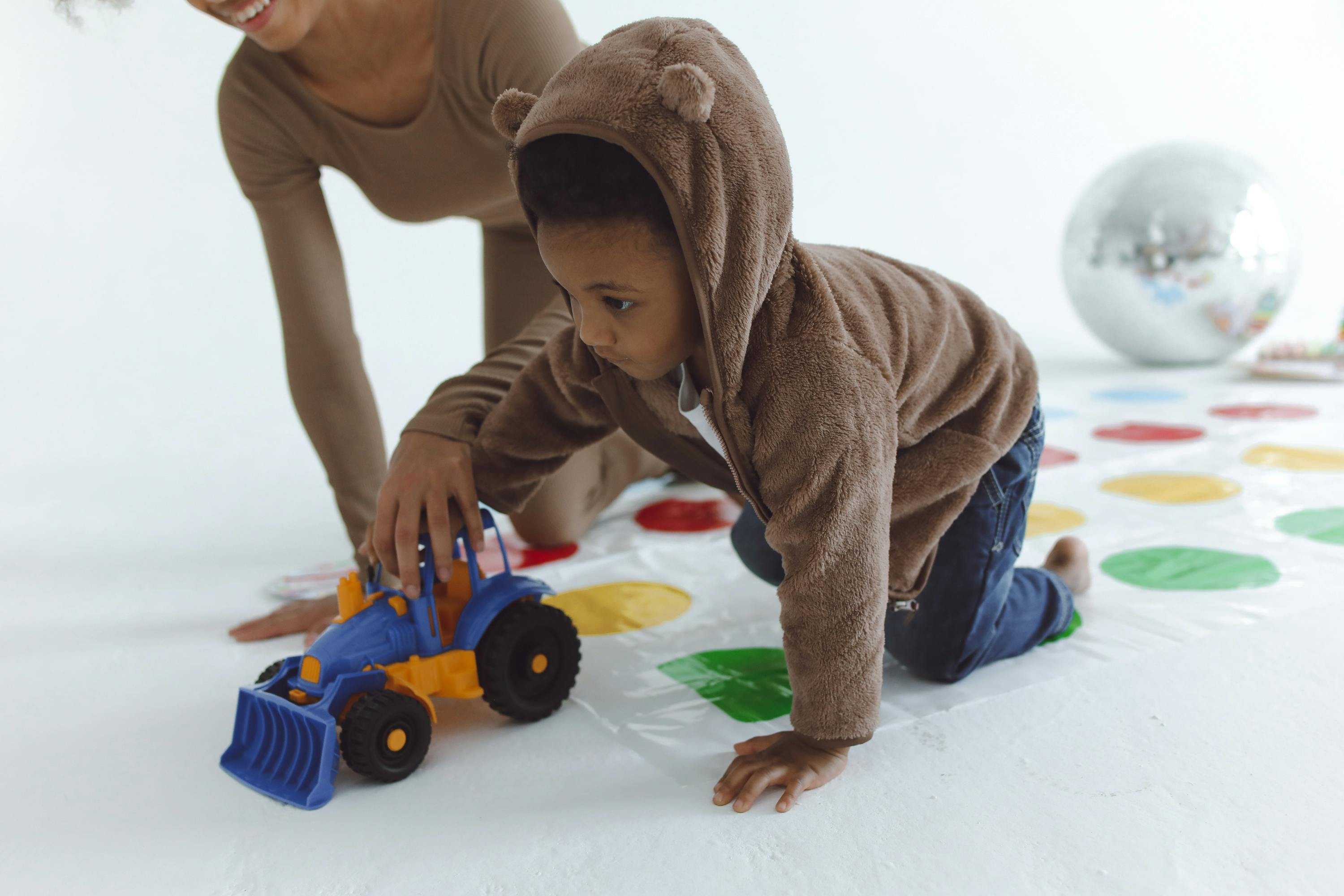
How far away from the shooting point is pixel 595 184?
0.74m

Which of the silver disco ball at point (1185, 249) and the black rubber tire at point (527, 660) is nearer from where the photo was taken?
the black rubber tire at point (527, 660)

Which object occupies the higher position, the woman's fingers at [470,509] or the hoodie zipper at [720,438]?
the hoodie zipper at [720,438]

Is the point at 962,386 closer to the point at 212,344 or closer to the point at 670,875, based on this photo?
the point at 670,875

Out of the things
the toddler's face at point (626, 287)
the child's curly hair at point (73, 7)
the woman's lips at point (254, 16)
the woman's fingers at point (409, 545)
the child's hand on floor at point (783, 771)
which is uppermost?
the child's curly hair at point (73, 7)

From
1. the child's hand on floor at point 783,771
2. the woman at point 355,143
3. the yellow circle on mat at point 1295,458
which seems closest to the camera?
the child's hand on floor at point 783,771

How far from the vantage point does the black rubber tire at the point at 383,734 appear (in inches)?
32.8

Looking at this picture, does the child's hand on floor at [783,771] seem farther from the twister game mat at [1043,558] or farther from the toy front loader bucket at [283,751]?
the toy front loader bucket at [283,751]

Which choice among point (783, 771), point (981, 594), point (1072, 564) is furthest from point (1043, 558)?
point (783, 771)

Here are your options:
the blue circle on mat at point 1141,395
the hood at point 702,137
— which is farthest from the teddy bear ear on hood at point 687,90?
the blue circle on mat at point 1141,395

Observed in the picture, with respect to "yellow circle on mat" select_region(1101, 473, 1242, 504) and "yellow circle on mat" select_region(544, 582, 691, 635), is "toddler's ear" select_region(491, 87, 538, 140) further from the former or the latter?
"yellow circle on mat" select_region(1101, 473, 1242, 504)

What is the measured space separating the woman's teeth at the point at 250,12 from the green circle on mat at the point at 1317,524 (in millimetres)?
1404

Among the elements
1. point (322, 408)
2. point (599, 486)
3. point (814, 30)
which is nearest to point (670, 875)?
point (322, 408)

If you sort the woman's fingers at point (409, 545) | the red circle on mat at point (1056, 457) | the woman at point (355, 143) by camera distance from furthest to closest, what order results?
the red circle on mat at point (1056, 457) < the woman at point (355, 143) < the woman's fingers at point (409, 545)

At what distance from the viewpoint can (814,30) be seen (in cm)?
306
